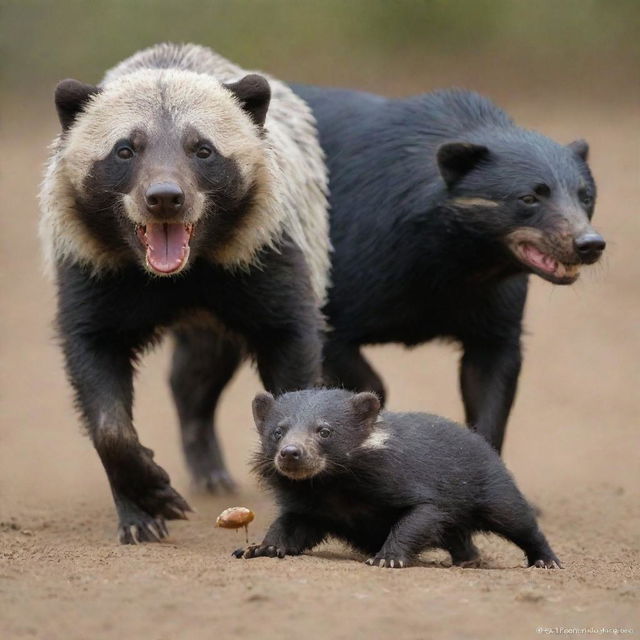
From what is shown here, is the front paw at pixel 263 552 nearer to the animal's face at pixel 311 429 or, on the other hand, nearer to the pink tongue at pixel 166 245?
the animal's face at pixel 311 429

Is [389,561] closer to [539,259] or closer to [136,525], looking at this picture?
[136,525]

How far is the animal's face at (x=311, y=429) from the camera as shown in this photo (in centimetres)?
686

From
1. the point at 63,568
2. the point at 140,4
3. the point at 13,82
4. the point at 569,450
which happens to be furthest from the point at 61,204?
the point at 13,82

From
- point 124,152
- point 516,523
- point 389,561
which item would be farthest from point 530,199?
point 389,561

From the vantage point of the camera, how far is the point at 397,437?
724 centimetres

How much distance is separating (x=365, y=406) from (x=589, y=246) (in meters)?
1.75

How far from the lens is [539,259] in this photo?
842 centimetres

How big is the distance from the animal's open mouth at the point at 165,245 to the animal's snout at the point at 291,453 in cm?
120

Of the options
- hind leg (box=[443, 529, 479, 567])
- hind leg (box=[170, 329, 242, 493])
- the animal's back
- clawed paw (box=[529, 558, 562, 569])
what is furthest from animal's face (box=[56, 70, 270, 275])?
hind leg (box=[170, 329, 242, 493])

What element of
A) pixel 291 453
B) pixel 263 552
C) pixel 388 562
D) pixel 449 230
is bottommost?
pixel 263 552

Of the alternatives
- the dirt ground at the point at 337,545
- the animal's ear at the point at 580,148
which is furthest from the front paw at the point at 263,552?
the animal's ear at the point at 580,148

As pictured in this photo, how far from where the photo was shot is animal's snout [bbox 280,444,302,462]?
674 centimetres

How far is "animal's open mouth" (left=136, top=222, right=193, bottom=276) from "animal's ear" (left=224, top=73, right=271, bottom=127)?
0.90m

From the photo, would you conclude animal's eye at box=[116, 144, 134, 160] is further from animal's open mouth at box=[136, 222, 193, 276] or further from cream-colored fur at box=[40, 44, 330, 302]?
animal's open mouth at box=[136, 222, 193, 276]
